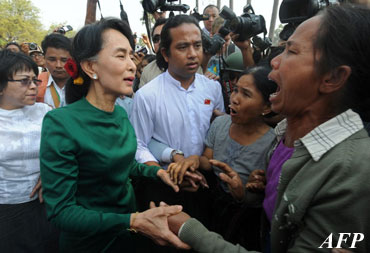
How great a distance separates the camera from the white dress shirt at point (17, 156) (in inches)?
80.7

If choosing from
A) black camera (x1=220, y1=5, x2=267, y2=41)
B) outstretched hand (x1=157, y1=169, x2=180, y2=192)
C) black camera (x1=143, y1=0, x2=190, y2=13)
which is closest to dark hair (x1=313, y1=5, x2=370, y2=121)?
outstretched hand (x1=157, y1=169, x2=180, y2=192)

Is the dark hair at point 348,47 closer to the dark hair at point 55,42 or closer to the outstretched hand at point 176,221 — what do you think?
the outstretched hand at point 176,221

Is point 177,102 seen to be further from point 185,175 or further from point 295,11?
point 295,11

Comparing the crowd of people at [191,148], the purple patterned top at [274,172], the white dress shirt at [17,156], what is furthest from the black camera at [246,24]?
the white dress shirt at [17,156]

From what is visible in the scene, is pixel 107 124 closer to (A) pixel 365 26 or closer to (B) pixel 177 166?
(B) pixel 177 166

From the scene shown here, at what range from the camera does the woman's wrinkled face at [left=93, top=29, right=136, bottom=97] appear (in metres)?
1.63

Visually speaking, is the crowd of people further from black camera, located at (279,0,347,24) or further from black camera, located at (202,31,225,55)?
black camera, located at (202,31,225,55)

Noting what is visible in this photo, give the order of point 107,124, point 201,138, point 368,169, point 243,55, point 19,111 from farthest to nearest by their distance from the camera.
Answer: point 243,55, point 201,138, point 19,111, point 107,124, point 368,169

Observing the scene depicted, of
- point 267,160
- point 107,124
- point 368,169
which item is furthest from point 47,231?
point 368,169

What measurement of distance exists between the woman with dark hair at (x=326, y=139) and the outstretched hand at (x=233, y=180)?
0.48 m

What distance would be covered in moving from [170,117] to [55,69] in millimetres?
1939

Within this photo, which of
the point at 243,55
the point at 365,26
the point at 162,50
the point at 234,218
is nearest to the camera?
the point at 365,26

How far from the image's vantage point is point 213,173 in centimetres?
228

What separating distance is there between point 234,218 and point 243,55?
1.86 m
